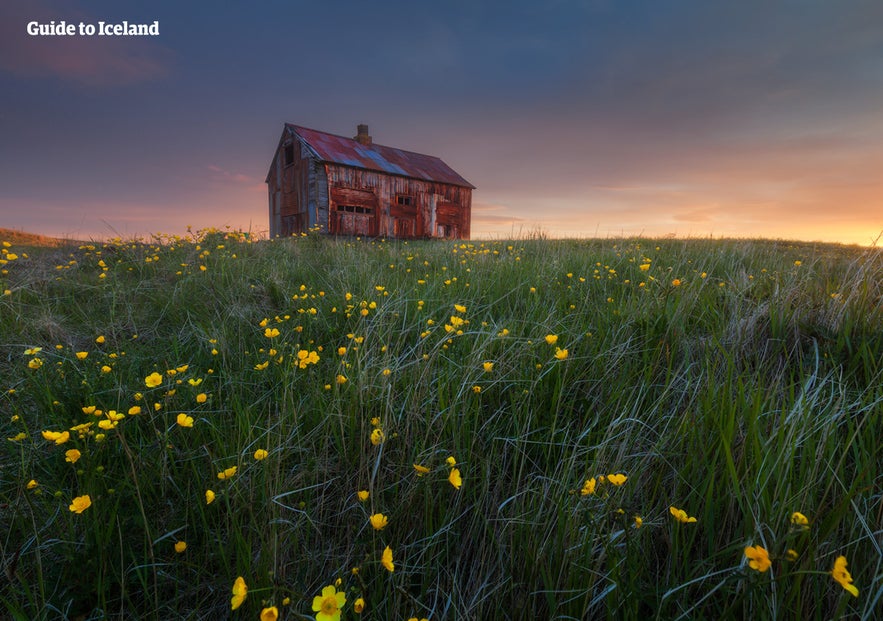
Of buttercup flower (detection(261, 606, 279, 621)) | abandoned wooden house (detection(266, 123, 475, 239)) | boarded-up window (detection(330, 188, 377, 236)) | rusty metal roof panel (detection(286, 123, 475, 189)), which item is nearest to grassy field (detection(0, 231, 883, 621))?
buttercup flower (detection(261, 606, 279, 621))

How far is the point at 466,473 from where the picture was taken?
5.04ft

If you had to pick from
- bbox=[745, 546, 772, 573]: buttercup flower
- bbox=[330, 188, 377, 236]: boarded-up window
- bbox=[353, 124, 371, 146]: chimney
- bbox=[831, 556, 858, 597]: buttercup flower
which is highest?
bbox=[353, 124, 371, 146]: chimney

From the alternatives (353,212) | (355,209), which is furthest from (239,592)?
(355,209)

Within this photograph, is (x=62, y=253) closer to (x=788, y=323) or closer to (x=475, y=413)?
(x=475, y=413)

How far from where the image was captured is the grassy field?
1162 mm

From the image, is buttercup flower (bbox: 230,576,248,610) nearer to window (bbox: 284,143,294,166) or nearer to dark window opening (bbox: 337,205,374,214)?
dark window opening (bbox: 337,205,374,214)

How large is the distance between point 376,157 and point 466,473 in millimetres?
20808

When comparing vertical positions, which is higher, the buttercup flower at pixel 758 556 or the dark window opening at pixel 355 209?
the dark window opening at pixel 355 209

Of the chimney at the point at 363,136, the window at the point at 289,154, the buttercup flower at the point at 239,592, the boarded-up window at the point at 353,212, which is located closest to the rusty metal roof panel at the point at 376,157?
the chimney at the point at 363,136

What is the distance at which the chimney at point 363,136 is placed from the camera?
2136 centimetres

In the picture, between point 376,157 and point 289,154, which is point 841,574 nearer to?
point 376,157

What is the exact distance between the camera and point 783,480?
4.17 ft

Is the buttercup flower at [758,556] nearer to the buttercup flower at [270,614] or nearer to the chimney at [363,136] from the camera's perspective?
the buttercup flower at [270,614]

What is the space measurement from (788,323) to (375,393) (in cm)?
281
